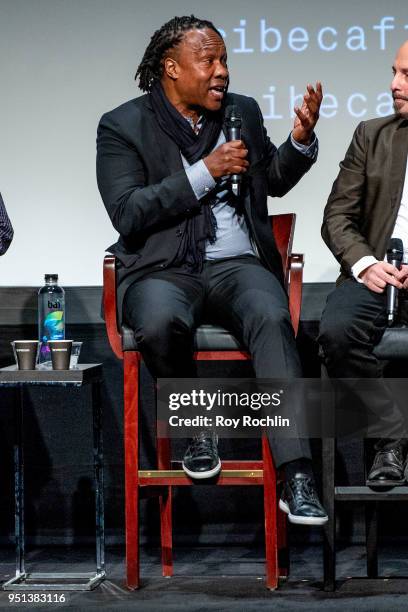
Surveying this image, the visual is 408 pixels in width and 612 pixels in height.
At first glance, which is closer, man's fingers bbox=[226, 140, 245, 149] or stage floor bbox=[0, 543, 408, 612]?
stage floor bbox=[0, 543, 408, 612]

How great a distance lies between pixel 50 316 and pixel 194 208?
0.54 metres

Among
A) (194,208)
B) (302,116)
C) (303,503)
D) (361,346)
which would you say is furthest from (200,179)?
(303,503)

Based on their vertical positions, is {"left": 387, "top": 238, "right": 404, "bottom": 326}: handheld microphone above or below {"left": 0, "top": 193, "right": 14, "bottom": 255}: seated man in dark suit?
below

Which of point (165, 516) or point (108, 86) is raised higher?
point (108, 86)

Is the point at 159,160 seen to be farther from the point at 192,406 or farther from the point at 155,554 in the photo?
the point at 155,554

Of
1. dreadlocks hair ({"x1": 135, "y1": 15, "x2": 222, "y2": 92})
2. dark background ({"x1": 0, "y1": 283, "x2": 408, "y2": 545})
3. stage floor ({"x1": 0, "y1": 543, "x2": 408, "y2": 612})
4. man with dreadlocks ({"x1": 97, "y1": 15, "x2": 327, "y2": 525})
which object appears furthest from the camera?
dark background ({"x1": 0, "y1": 283, "x2": 408, "y2": 545})

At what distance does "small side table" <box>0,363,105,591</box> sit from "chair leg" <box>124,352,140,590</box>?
12cm

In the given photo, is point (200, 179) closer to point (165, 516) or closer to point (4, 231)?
point (4, 231)

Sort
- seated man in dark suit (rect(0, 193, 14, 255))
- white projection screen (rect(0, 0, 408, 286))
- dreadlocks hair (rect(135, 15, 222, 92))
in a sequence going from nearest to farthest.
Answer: dreadlocks hair (rect(135, 15, 222, 92)) → seated man in dark suit (rect(0, 193, 14, 255)) → white projection screen (rect(0, 0, 408, 286))

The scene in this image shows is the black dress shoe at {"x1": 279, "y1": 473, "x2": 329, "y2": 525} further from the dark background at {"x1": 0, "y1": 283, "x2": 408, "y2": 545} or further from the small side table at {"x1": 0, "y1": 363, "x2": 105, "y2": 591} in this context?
the dark background at {"x1": 0, "y1": 283, "x2": 408, "y2": 545}

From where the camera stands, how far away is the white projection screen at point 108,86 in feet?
12.7

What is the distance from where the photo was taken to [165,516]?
2924 millimetres

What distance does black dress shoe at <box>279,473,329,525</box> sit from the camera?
95.0 inches

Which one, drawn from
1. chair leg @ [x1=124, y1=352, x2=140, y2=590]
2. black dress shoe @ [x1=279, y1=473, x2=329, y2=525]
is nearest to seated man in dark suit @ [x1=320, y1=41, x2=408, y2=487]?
black dress shoe @ [x1=279, y1=473, x2=329, y2=525]
